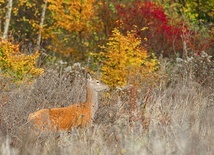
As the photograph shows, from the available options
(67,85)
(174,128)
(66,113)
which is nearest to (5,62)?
(67,85)

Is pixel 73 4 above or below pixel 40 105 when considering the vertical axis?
above

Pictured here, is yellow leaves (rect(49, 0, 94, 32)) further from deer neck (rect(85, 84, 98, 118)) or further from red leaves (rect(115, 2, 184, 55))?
deer neck (rect(85, 84, 98, 118))

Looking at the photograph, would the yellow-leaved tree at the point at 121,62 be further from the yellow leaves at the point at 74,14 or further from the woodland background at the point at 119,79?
the yellow leaves at the point at 74,14

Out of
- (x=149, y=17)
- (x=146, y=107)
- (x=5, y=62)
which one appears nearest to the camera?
(x=146, y=107)

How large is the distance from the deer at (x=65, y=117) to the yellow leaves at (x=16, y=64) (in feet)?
12.8

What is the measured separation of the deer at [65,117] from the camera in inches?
413

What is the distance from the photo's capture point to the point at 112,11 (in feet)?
83.4

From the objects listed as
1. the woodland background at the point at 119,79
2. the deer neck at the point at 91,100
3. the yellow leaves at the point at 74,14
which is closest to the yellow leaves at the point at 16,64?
the woodland background at the point at 119,79

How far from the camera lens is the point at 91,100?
12070mm

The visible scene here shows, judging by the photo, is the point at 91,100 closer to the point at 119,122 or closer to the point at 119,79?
the point at 119,122

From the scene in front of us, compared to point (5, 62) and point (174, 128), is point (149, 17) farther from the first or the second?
point (174, 128)

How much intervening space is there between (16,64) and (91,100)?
4.41 meters

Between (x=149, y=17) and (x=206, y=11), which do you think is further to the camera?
(x=206, y=11)

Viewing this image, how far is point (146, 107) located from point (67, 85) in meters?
3.16
